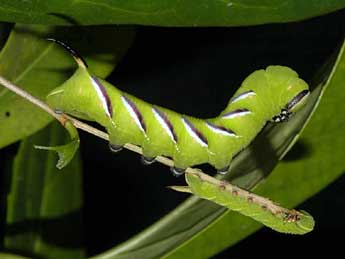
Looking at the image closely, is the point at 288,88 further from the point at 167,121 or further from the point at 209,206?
the point at 209,206

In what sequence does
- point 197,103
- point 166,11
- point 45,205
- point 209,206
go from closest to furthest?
point 166,11, point 209,206, point 45,205, point 197,103

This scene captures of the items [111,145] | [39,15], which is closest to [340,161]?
[111,145]

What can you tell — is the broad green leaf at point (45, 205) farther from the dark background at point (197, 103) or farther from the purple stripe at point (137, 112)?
the dark background at point (197, 103)

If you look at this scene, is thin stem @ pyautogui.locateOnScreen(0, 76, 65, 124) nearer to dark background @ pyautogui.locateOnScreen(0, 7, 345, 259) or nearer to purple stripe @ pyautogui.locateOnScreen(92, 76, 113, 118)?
purple stripe @ pyautogui.locateOnScreen(92, 76, 113, 118)

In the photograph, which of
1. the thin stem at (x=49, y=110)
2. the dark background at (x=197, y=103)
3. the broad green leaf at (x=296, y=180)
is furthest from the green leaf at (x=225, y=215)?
the dark background at (x=197, y=103)

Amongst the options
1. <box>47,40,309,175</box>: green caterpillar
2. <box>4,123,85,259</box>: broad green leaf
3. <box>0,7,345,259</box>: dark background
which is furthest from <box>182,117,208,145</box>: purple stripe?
<box>0,7,345,259</box>: dark background

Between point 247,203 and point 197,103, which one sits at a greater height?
point 247,203

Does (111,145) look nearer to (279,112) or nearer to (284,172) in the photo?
(279,112)

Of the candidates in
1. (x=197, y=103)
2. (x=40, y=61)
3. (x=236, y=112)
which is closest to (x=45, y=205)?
(x=40, y=61)
